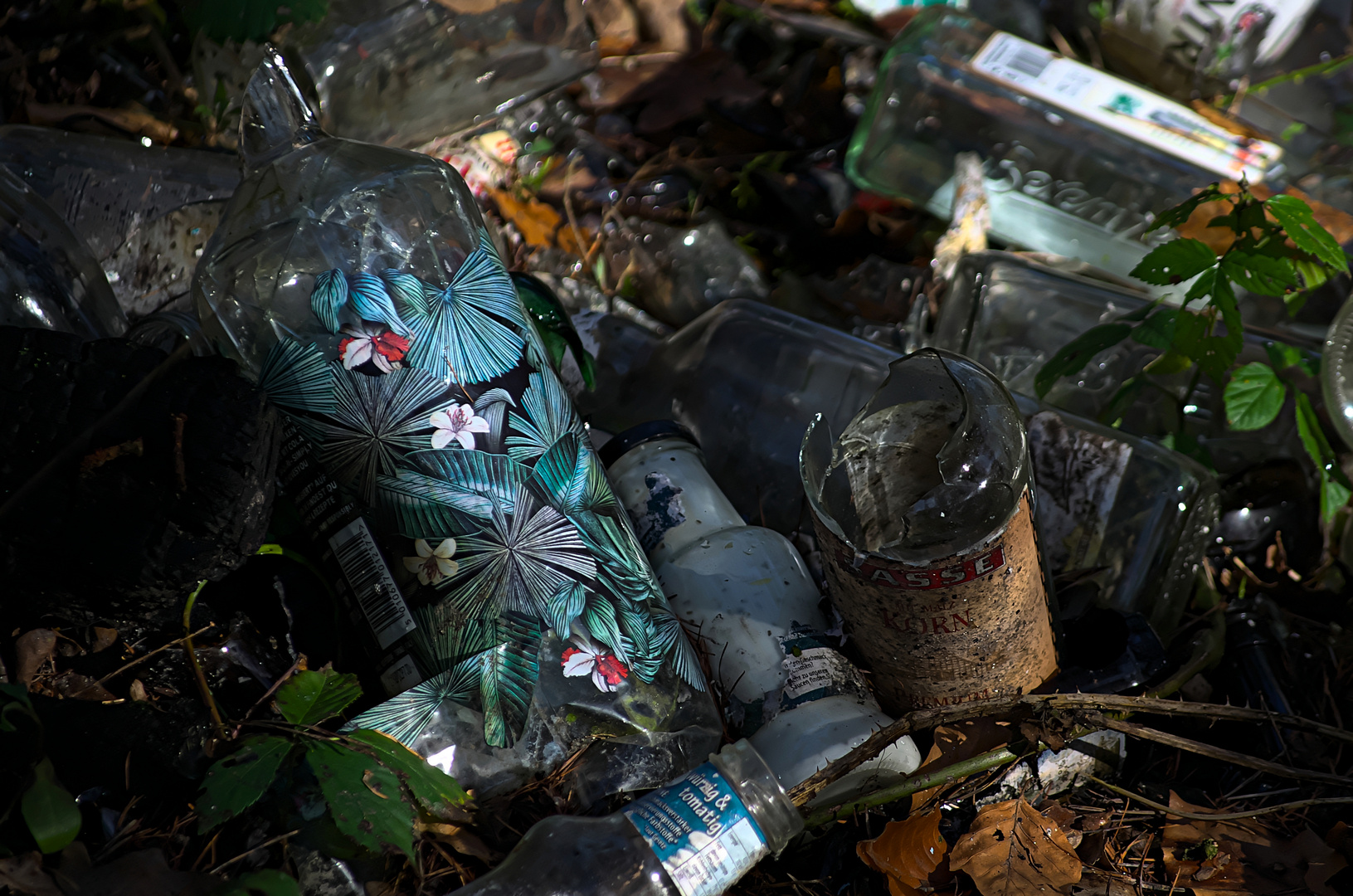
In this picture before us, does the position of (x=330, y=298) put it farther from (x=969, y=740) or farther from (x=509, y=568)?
(x=969, y=740)

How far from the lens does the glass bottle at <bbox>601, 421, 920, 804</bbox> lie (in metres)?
1.11

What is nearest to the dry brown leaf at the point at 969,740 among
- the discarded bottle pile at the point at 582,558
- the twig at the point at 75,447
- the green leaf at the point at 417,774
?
the discarded bottle pile at the point at 582,558

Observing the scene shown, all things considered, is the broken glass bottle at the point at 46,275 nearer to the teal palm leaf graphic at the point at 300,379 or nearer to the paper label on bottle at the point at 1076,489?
the teal palm leaf graphic at the point at 300,379

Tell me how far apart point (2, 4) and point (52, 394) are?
4.65 ft

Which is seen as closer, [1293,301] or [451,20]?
[1293,301]

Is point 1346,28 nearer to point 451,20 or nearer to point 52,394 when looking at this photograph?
point 451,20

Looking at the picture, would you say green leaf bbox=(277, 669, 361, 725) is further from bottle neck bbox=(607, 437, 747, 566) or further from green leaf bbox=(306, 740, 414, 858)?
bottle neck bbox=(607, 437, 747, 566)

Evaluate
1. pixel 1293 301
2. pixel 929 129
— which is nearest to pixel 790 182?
pixel 929 129

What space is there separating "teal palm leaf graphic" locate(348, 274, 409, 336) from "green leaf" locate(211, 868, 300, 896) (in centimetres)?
57

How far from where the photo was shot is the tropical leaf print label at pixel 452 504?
1.06 metres

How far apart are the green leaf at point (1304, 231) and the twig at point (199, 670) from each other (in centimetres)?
147

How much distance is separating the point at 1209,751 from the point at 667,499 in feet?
2.42

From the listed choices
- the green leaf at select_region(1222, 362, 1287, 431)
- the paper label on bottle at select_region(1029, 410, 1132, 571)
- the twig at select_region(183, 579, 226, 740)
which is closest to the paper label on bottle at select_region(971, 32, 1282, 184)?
the green leaf at select_region(1222, 362, 1287, 431)

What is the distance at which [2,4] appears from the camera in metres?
1.89
